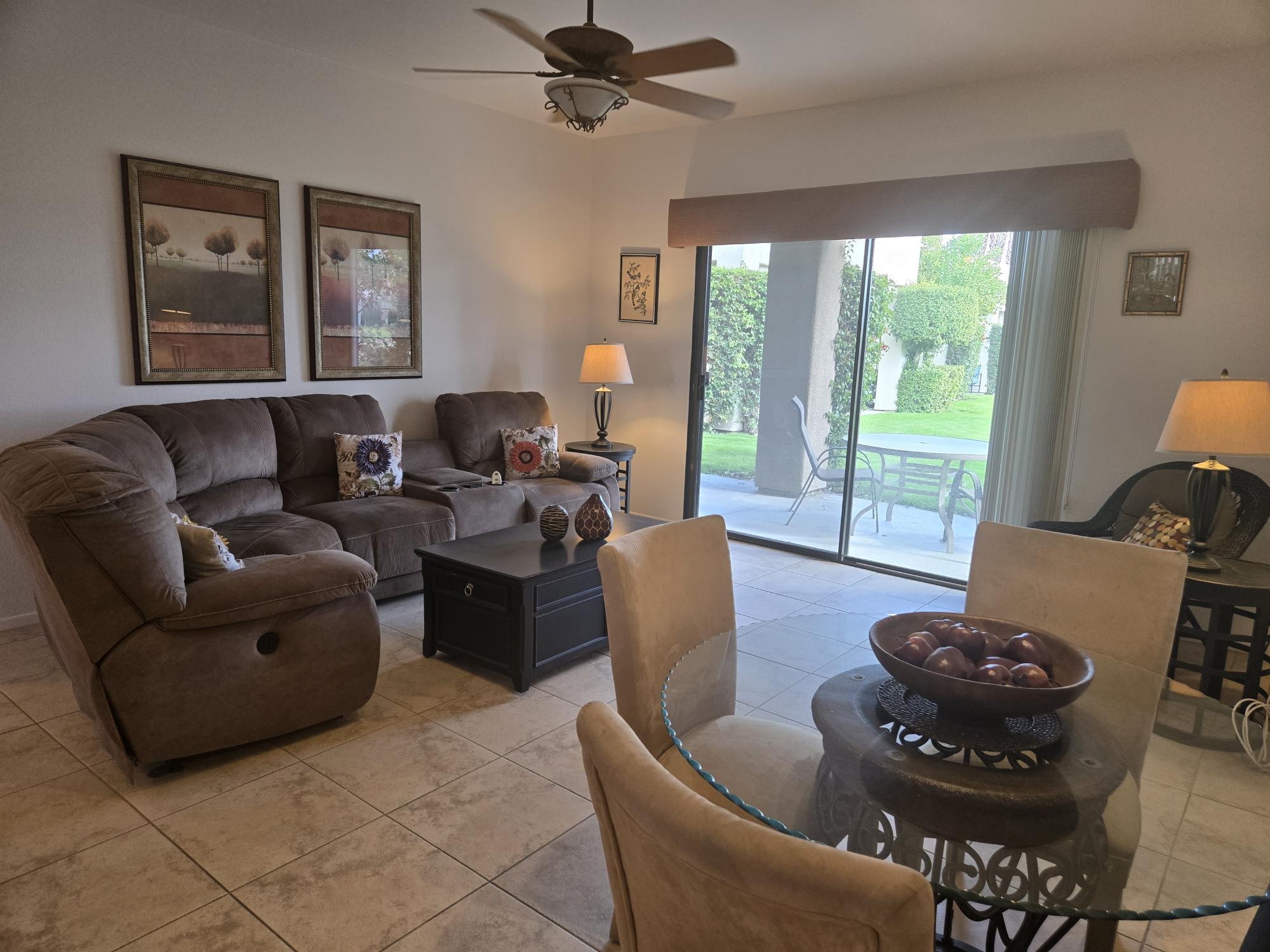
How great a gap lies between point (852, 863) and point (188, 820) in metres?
2.24

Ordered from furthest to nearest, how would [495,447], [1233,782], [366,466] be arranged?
[495,447] < [366,466] < [1233,782]

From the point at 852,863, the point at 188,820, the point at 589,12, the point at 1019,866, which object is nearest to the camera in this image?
the point at 852,863

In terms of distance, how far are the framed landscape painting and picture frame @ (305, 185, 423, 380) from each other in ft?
0.78

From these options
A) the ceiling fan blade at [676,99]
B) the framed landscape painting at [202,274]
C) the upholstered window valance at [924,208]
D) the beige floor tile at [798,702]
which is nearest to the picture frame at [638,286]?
the upholstered window valance at [924,208]

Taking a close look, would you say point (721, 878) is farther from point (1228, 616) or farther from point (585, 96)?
point (1228, 616)

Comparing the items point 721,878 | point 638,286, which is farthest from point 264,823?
point 638,286

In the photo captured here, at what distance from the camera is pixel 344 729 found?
286cm

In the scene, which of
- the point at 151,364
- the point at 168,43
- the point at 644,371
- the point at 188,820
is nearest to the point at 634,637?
the point at 188,820

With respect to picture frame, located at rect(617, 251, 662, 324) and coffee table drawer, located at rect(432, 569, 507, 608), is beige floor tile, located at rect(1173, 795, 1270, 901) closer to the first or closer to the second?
coffee table drawer, located at rect(432, 569, 507, 608)

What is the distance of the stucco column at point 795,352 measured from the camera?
5.17 metres

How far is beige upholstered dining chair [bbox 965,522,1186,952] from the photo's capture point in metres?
1.73

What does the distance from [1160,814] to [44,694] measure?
353 centimetres

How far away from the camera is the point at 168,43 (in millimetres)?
3793

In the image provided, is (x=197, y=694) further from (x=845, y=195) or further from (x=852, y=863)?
(x=845, y=195)
